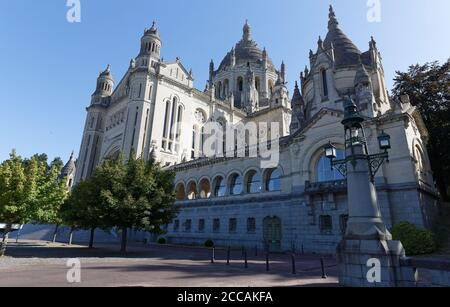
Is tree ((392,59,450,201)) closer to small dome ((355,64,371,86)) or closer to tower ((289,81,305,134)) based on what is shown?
small dome ((355,64,371,86))

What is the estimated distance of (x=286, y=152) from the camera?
26828 millimetres

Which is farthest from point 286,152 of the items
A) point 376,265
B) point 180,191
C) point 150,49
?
point 150,49

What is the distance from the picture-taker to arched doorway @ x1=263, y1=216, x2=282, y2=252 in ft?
81.0

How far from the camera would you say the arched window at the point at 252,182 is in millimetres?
28938

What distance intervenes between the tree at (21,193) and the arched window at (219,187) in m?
17.5

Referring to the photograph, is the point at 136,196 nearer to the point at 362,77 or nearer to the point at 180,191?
the point at 180,191

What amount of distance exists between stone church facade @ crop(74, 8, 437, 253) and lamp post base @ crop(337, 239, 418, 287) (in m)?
13.5

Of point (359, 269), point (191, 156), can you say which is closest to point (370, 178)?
point (359, 269)

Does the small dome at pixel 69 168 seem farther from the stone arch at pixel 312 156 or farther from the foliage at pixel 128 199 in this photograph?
the stone arch at pixel 312 156

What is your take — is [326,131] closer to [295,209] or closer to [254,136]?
[295,209]

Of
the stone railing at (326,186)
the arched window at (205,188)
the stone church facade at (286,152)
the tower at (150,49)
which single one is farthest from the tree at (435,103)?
the tower at (150,49)

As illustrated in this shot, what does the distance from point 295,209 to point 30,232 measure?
41.6m

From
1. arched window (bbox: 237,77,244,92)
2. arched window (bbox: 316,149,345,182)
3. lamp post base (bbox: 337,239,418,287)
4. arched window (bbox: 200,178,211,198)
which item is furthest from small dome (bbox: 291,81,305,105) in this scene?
arched window (bbox: 237,77,244,92)

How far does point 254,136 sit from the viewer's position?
59875 mm
